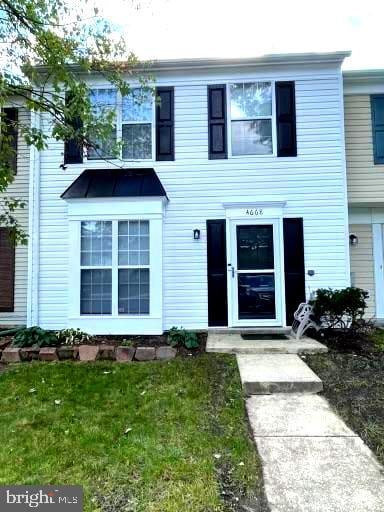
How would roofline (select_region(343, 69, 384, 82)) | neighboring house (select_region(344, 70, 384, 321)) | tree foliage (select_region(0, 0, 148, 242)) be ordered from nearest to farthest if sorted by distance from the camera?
1. tree foliage (select_region(0, 0, 148, 242))
2. roofline (select_region(343, 69, 384, 82))
3. neighboring house (select_region(344, 70, 384, 321))

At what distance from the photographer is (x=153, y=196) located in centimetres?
662

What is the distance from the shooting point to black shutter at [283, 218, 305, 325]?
686cm

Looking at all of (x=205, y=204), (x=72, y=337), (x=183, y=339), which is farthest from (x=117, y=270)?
(x=205, y=204)

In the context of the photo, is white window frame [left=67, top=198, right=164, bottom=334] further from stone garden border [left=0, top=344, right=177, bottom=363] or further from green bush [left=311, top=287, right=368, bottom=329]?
green bush [left=311, top=287, right=368, bottom=329]

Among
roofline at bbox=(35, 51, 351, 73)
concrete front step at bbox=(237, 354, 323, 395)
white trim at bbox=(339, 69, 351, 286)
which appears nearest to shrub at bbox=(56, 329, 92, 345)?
concrete front step at bbox=(237, 354, 323, 395)

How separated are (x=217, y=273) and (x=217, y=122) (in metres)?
3.00

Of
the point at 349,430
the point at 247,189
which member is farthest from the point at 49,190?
the point at 349,430

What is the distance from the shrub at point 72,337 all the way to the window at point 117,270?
47cm

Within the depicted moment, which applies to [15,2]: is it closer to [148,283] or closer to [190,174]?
[190,174]

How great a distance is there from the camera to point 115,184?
6.88 meters

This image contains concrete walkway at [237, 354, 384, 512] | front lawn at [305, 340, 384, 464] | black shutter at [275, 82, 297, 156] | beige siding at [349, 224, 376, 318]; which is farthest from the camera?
beige siding at [349, 224, 376, 318]

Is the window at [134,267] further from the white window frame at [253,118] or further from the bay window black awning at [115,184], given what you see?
the white window frame at [253,118]

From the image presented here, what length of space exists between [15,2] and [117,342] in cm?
496

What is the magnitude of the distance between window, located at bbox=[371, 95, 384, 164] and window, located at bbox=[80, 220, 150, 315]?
5109 millimetres
